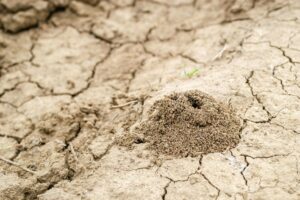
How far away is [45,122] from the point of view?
3271 mm

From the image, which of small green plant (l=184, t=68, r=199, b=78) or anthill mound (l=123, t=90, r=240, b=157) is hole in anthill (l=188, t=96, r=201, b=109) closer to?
anthill mound (l=123, t=90, r=240, b=157)

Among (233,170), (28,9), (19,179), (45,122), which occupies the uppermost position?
(28,9)

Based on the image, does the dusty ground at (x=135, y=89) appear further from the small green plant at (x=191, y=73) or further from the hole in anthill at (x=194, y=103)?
the hole in anthill at (x=194, y=103)

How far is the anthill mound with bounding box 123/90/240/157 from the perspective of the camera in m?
2.69

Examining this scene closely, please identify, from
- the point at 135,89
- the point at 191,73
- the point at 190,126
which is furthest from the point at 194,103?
the point at 135,89

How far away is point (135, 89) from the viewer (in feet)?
11.4

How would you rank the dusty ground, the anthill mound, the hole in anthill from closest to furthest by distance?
the dusty ground < the anthill mound < the hole in anthill

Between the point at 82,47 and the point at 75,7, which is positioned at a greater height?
the point at 75,7

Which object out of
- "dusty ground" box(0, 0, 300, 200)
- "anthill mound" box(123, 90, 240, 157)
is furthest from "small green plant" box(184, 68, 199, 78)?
"anthill mound" box(123, 90, 240, 157)

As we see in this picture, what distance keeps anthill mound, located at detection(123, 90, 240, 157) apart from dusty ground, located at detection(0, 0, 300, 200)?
66 millimetres

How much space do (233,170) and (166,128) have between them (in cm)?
52

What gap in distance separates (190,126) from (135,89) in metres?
0.82

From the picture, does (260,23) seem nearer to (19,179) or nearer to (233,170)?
(233,170)

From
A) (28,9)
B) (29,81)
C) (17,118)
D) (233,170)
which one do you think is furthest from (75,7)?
(233,170)
